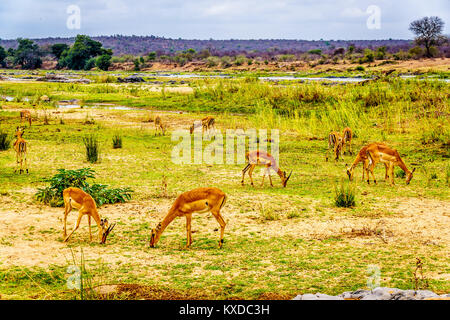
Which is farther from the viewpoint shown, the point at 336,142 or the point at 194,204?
the point at 336,142

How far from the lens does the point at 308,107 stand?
25.6m

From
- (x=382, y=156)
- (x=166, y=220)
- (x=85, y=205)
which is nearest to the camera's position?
(x=166, y=220)

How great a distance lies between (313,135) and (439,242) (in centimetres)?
1176

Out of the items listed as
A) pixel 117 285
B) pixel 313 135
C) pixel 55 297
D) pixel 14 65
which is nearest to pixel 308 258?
pixel 117 285

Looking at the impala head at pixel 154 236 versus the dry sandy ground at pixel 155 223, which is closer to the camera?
the dry sandy ground at pixel 155 223

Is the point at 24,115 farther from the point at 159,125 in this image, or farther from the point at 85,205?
the point at 85,205

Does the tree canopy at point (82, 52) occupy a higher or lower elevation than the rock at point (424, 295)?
higher

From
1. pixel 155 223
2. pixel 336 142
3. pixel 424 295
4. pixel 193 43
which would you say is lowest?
pixel 155 223

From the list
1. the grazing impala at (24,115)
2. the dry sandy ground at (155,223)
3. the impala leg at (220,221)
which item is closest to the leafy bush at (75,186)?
the dry sandy ground at (155,223)

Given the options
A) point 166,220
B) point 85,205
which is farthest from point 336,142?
point 85,205

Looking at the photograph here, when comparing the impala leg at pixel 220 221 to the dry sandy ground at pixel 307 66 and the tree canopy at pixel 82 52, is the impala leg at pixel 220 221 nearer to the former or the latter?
the dry sandy ground at pixel 307 66

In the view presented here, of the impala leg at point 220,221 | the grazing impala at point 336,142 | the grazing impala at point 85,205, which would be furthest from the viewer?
the grazing impala at point 336,142

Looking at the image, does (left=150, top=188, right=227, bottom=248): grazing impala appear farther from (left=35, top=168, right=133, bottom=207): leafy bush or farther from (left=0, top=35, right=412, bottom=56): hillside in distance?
(left=0, top=35, right=412, bottom=56): hillside in distance
